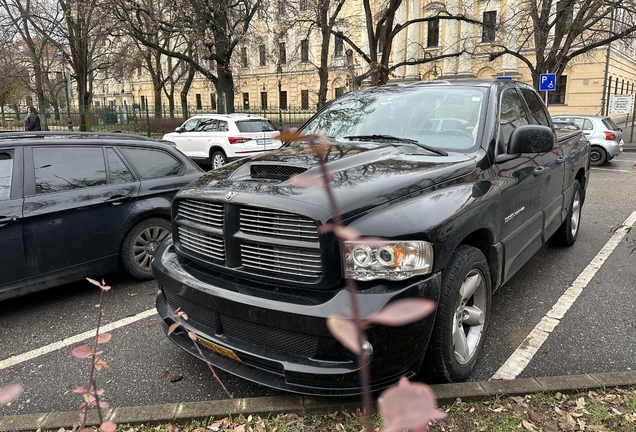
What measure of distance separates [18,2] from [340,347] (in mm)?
32507

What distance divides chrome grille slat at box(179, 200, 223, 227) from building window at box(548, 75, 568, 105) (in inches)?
1438

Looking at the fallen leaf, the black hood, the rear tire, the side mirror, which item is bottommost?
the fallen leaf

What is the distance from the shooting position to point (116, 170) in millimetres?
4828

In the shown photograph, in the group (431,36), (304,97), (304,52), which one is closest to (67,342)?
(431,36)

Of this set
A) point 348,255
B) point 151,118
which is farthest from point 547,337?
point 151,118

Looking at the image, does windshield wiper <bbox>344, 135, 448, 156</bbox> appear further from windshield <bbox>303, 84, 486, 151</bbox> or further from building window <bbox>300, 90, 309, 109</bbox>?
building window <bbox>300, 90, 309, 109</bbox>

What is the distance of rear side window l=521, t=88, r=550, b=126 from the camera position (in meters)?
4.66

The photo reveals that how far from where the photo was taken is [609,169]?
45.4ft

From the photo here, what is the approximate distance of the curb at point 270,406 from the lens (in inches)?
102

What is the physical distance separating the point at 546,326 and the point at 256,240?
265 centimetres

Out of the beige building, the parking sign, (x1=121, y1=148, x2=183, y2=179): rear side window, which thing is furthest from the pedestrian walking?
the parking sign

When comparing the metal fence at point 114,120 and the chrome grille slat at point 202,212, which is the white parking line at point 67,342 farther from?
the metal fence at point 114,120

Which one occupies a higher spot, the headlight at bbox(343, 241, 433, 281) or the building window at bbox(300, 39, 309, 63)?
the building window at bbox(300, 39, 309, 63)

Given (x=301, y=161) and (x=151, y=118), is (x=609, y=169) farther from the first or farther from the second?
(x=151, y=118)
